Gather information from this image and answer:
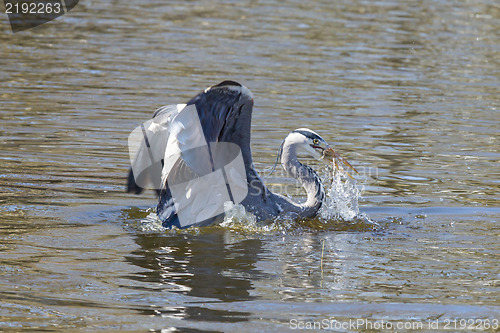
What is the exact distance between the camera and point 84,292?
5.97 meters

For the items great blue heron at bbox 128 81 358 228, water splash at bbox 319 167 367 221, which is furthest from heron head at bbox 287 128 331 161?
water splash at bbox 319 167 367 221

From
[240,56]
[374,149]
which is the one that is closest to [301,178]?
[374,149]

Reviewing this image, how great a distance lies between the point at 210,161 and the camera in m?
7.45

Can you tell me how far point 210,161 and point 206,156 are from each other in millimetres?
96

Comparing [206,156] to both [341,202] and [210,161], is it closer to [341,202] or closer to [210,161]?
[210,161]

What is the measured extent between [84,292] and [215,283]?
40.2 inches

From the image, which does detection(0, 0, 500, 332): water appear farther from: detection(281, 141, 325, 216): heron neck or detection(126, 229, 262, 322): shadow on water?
detection(281, 141, 325, 216): heron neck

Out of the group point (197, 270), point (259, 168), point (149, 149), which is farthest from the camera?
point (259, 168)

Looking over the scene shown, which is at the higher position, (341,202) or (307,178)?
(307,178)

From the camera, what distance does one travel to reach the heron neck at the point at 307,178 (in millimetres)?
8500

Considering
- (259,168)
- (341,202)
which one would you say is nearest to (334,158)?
(341,202)

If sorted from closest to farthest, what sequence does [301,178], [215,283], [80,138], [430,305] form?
[430,305] < [215,283] < [301,178] < [80,138]

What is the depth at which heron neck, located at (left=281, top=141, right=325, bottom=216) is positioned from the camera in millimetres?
8500

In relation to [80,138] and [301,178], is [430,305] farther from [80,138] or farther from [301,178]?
[80,138]
